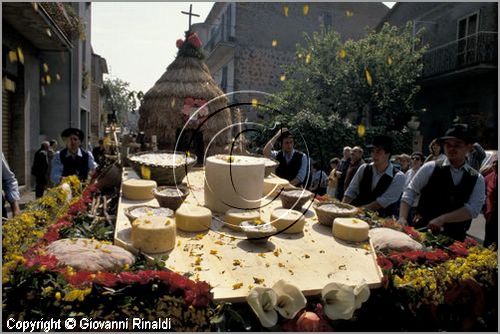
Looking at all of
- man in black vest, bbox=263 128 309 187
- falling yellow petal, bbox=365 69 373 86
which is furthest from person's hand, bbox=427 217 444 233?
falling yellow petal, bbox=365 69 373 86

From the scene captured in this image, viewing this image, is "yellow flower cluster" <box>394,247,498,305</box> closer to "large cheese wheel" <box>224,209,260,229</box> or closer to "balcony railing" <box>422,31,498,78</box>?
"large cheese wheel" <box>224,209,260,229</box>

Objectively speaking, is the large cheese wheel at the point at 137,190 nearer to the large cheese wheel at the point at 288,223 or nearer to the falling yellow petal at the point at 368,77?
the large cheese wheel at the point at 288,223

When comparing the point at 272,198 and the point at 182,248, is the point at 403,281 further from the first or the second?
the point at 272,198

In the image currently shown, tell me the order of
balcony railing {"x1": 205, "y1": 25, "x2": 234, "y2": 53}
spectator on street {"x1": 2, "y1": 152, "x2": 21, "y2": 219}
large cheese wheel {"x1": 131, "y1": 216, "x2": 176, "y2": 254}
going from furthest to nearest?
balcony railing {"x1": 205, "y1": 25, "x2": 234, "y2": 53}, spectator on street {"x1": 2, "y1": 152, "x2": 21, "y2": 219}, large cheese wheel {"x1": 131, "y1": 216, "x2": 176, "y2": 254}

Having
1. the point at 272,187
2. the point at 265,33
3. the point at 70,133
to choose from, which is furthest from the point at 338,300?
the point at 265,33

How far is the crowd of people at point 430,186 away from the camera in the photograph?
442 cm

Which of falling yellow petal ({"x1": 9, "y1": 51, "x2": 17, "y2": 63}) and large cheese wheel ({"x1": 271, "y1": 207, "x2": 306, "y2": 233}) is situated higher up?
falling yellow petal ({"x1": 9, "y1": 51, "x2": 17, "y2": 63})

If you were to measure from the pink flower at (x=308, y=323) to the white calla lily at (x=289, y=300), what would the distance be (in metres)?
0.09

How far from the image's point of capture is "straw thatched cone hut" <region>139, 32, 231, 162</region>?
421 inches

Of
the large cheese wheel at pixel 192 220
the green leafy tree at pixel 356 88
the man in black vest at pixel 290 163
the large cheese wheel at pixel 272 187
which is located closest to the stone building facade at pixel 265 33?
the green leafy tree at pixel 356 88

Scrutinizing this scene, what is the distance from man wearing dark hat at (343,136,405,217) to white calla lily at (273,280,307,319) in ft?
10.4

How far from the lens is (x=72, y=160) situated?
7086mm

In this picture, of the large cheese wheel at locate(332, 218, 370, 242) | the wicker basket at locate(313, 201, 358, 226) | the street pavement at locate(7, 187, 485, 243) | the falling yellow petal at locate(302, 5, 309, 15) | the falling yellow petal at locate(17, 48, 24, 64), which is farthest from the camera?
the falling yellow petal at locate(302, 5, 309, 15)

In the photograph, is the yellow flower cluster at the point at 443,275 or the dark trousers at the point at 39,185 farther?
the dark trousers at the point at 39,185
